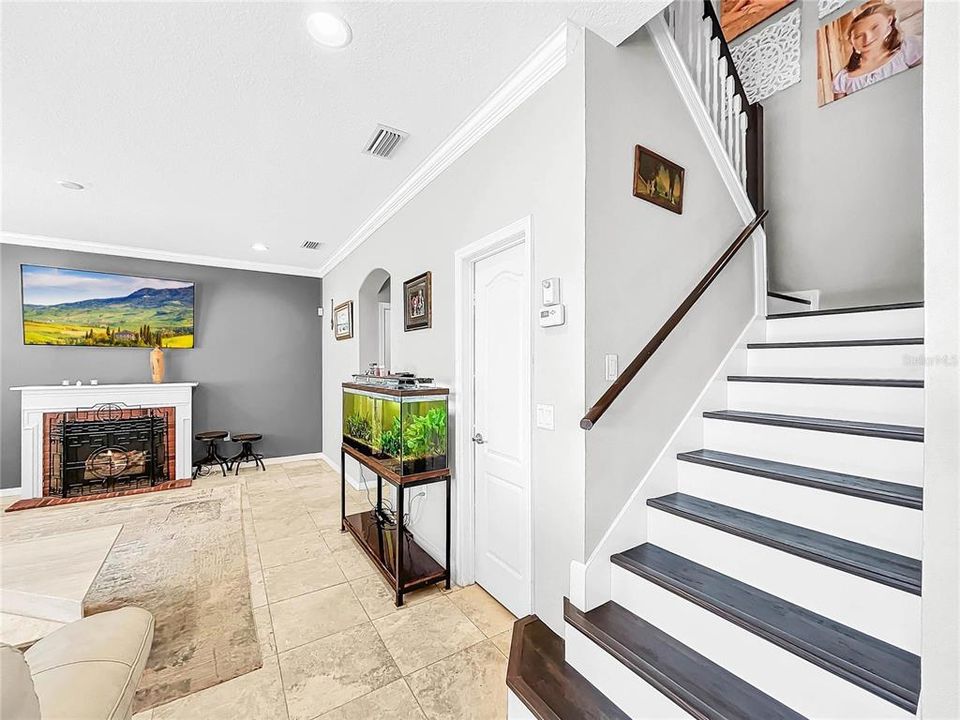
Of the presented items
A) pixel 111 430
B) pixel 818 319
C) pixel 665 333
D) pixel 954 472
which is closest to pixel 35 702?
pixel 954 472

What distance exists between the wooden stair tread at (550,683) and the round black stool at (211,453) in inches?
187

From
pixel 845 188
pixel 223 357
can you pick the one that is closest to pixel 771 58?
pixel 845 188

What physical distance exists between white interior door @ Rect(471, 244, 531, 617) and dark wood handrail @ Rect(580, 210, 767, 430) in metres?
0.50

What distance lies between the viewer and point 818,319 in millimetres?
2322

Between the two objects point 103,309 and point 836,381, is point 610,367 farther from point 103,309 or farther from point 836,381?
point 103,309

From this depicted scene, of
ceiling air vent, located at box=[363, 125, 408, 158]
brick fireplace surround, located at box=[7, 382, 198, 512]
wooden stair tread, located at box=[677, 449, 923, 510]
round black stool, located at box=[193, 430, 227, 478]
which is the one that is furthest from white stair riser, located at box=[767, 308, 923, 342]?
brick fireplace surround, located at box=[7, 382, 198, 512]

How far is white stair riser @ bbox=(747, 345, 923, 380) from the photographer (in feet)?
6.14

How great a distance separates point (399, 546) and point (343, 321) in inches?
132

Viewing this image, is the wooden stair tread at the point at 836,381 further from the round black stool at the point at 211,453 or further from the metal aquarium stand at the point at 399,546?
the round black stool at the point at 211,453

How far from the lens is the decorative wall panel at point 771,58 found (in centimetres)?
318

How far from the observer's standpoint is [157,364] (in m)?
5.04

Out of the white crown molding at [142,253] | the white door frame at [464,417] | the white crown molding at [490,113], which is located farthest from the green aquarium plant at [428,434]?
the white crown molding at [142,253]

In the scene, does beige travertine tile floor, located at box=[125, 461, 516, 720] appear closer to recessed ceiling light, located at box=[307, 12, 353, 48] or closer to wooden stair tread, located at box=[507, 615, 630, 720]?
wooden stair tread, located at box=[507, 615, 630, 720]

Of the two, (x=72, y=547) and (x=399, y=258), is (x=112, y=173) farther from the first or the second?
(x=72, y=547)
